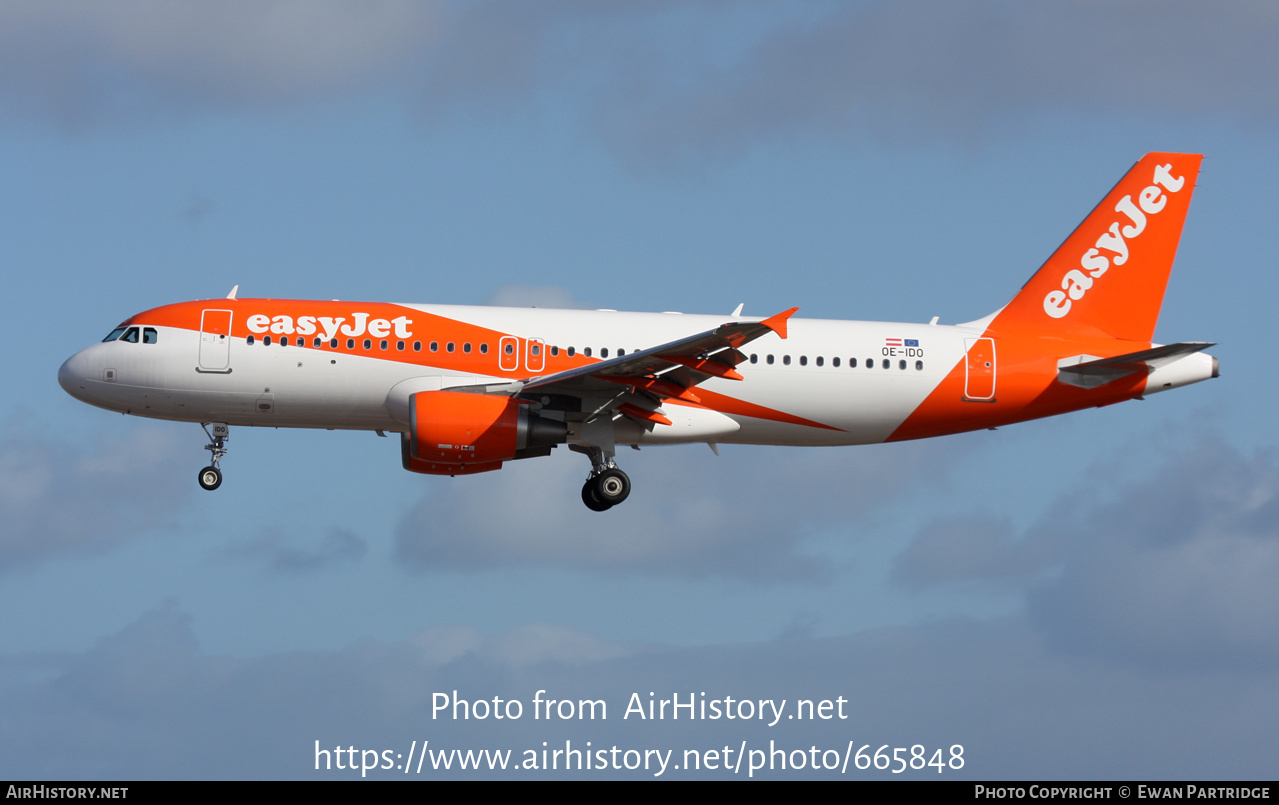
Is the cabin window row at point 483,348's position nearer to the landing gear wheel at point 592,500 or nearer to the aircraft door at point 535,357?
the aircraft door at point 535,357

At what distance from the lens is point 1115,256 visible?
146ft

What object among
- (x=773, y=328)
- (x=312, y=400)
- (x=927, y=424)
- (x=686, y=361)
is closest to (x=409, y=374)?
(x=312, y=400)

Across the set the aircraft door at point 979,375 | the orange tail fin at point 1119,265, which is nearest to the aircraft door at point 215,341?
the aircraft door at point 979,375

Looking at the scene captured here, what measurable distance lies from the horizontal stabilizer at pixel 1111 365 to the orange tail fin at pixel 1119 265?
138 cm

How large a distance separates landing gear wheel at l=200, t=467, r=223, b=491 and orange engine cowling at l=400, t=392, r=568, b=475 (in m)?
5.32

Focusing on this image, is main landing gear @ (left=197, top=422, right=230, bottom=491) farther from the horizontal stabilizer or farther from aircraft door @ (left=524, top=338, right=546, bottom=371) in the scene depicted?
the horizontal stabilizer

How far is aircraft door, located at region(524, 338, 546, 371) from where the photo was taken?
39969 millimetres

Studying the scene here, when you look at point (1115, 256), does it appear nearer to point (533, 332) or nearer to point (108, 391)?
point (533, 332)

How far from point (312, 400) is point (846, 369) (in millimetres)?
13399

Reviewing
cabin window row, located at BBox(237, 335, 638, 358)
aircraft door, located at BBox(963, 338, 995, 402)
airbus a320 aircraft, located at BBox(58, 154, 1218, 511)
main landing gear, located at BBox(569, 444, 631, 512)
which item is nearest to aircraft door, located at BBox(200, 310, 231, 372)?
airbus a320 aircraft, located at BBox(58, 154, 1218, 511)

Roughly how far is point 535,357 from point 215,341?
782 cm

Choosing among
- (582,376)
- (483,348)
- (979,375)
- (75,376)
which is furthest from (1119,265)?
(75,376)

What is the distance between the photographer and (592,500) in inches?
1617

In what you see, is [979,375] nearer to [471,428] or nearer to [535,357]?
[535,357]
